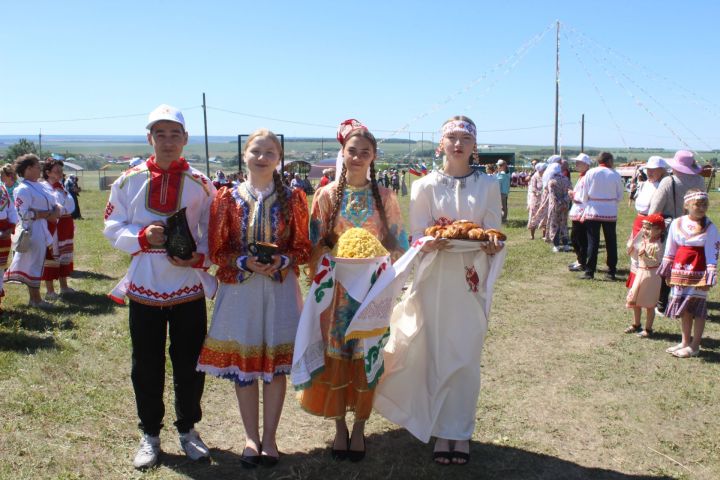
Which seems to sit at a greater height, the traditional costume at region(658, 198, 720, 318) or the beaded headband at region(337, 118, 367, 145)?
the beaded headband at region(337, 118, 367, 145)

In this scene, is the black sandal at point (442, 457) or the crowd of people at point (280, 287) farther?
the black sandal at point (442, 457)

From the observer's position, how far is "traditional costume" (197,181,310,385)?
3.65m

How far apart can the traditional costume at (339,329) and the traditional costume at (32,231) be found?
17.3ft

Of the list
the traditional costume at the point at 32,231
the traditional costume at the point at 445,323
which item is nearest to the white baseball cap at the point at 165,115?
the traditional costume at the point at 445,323

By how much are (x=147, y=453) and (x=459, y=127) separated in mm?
2786

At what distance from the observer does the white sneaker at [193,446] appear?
3900 millimetres

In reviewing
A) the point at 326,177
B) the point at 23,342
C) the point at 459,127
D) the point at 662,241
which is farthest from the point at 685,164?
the point at 326,177

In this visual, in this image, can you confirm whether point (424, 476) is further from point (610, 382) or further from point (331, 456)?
point (610, 382)

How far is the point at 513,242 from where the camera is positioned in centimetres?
1375

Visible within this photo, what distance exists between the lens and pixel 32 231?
7.79 metres

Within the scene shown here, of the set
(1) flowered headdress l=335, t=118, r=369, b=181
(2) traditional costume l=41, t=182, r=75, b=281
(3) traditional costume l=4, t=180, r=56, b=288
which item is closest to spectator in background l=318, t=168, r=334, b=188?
(2) traditional costume l=41, t=182, r=75, b=281

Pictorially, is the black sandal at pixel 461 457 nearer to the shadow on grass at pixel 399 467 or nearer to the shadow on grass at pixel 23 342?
the shadow on grass at pixel 399 467

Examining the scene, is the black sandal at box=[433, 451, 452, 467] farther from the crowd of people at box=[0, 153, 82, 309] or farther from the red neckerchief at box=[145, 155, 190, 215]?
the crowd of people at box=[0, 153, 82, 309]

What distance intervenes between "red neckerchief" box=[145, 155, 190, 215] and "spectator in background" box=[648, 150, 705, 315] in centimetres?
571
